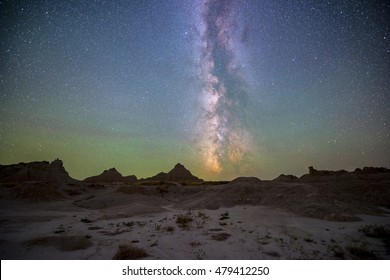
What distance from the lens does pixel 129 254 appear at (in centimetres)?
850

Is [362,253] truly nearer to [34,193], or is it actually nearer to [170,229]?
[170,229]

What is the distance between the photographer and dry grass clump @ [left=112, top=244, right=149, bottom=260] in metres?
8.39

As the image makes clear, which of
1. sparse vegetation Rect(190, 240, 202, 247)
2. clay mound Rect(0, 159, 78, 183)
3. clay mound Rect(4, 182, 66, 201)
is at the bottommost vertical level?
sparse vegetation Rect(190, 240, 202, 247)

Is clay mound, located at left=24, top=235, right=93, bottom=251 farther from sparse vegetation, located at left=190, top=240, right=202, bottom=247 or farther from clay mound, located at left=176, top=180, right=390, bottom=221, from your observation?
clay mound, located at left=176, top=180, right=390, bottom=221

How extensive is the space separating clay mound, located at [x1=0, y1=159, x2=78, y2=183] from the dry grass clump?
55.8 m

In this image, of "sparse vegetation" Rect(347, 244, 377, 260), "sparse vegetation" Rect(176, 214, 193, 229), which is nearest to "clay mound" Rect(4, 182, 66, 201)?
"sparse vegetation" Rect(176, 214, 193, 229)

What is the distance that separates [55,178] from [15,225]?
176ft

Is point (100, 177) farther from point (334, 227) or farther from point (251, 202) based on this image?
point (334, 227)

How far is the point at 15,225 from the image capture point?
14.8 metres

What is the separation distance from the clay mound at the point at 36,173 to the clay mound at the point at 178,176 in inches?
1960

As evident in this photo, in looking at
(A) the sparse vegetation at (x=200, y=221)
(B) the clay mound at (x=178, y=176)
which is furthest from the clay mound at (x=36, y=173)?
(A) the sparse vegetation at (x=200, y=221)

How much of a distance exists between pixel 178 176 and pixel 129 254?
103787mm

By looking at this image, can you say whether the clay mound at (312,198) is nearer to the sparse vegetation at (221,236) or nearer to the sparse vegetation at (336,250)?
the sparse vegetation at (336,250)
